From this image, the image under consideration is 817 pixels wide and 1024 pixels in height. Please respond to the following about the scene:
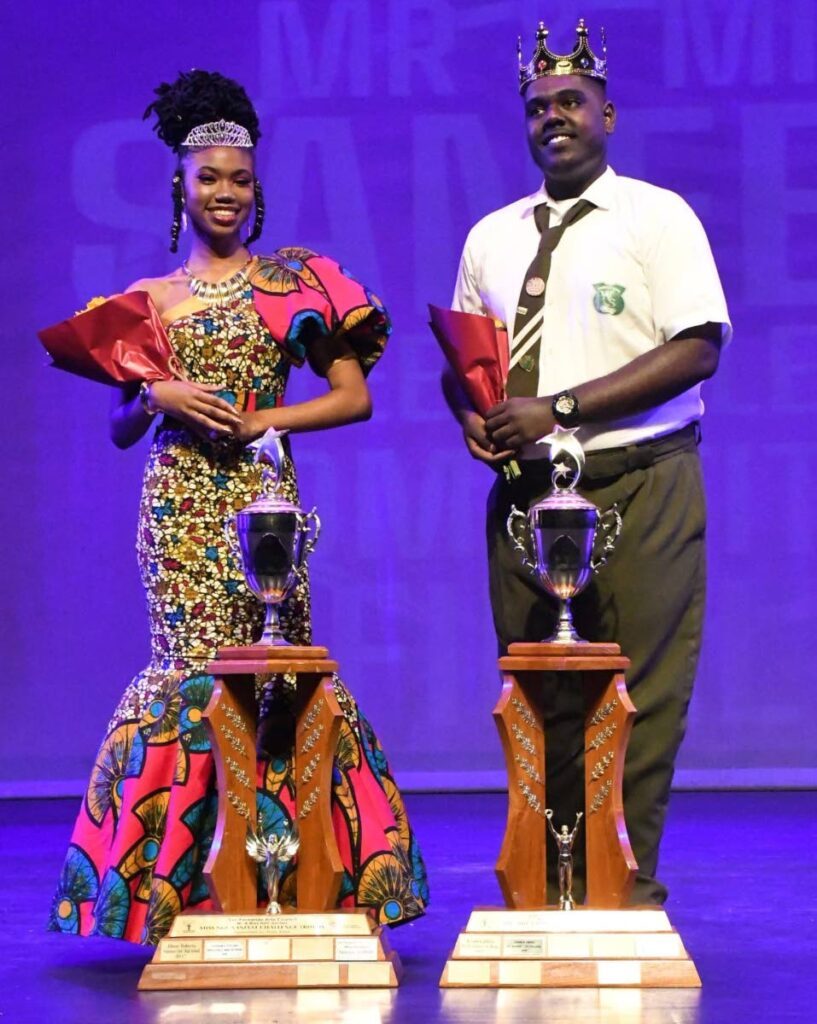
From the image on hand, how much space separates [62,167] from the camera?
6.69 m

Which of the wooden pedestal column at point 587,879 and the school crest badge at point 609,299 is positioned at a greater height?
the school crest badge at point 609,299

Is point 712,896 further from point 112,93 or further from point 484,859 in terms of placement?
point 112,93

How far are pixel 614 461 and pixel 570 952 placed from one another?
0.96m

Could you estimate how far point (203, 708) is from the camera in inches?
138

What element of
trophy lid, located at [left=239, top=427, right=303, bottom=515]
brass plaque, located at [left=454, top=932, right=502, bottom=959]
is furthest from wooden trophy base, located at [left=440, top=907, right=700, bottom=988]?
trophy lid, located at [left=239, top=427, right=303, bottom=515]

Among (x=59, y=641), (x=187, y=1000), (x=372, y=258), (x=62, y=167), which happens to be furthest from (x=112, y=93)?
(x=187, y=1000)

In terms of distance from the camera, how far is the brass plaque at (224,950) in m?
3.21

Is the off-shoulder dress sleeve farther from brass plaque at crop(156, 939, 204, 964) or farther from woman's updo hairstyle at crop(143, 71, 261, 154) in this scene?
brass plaque at crop(156, 939, 204, 964)

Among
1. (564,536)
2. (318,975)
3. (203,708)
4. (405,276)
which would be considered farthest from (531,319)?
(405,276)

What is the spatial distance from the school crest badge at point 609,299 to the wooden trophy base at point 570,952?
114 centimetres

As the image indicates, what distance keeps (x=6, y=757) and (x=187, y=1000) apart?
154 inches

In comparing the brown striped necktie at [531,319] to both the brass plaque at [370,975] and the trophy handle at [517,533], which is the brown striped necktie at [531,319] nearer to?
the trophy handle at [517,533]

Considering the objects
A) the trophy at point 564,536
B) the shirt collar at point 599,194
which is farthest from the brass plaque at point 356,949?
the shirt collar at point 599,194

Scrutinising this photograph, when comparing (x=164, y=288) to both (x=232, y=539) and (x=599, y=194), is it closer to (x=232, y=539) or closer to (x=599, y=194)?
(x=232, y=539)
